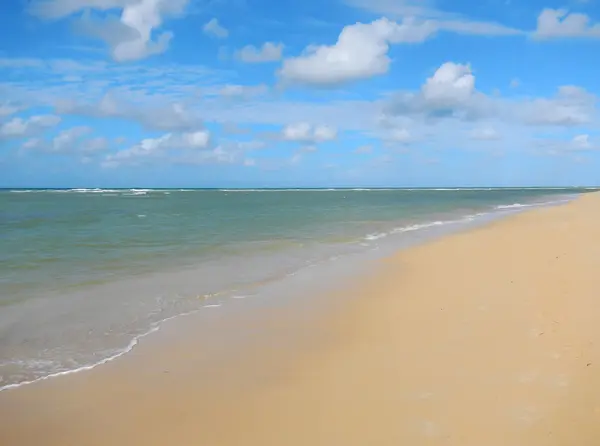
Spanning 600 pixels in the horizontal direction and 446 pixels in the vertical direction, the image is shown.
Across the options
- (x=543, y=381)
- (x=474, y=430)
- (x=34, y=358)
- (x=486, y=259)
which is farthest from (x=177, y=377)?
(x=486, y=259)

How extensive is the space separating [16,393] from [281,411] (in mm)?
2837

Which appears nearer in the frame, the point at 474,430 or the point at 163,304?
the point at 474,430

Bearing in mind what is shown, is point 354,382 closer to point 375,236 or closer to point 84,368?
point 84,368

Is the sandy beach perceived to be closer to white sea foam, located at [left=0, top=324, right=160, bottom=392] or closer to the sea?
white sea foam, located at [left=0, top=324, right=160, bottom=392]

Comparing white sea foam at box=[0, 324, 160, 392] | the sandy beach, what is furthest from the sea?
the sandy beach

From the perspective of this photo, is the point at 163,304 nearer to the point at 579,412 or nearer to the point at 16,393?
the point at 16,393

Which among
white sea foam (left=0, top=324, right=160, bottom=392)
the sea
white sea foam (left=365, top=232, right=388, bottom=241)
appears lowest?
white sea foam (left=0, top=324, right=160, bottom=392)

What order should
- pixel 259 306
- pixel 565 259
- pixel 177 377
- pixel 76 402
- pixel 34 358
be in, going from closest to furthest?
pixel 76 402, pixel 177 377, pixel 34 358, pixel 259 306, pixel 565 259

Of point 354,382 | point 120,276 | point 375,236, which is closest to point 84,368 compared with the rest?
point 354,382

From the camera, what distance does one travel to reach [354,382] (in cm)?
496

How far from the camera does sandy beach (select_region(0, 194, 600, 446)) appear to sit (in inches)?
158

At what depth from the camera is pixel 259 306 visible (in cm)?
840

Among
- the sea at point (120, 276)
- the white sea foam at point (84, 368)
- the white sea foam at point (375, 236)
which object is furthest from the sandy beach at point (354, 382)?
the white sea foam at point (375, 236)

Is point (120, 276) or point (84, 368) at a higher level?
point (120, 276)
